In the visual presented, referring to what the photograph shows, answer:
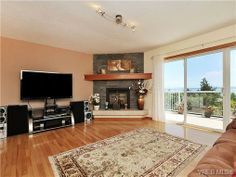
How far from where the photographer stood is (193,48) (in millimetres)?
4000

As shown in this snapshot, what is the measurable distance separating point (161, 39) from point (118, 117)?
2.79 meters

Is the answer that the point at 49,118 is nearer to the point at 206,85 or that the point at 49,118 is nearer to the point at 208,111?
the point at 206,85

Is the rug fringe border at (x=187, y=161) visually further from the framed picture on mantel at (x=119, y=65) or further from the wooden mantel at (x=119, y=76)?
the framed picture on mantel at (x=119, y=65)

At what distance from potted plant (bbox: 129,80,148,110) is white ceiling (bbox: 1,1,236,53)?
1596 millimetres

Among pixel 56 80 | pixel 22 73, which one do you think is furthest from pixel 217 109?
pixel 22 73

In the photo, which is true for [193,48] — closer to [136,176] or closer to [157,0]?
[157,0]

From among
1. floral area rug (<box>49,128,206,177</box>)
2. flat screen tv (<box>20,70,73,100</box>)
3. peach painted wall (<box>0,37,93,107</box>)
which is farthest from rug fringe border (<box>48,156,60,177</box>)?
peach painted wall (<box>0,37,93,107</box>)

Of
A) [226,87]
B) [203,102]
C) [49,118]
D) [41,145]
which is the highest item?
[226,87]

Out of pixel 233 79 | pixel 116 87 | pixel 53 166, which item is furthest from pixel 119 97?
pixel 53 166

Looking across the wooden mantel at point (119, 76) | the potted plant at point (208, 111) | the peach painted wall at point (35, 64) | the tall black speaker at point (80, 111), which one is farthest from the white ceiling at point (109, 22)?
the potted plant at point (208, 111)

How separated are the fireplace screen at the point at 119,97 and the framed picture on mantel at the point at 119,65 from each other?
28.7 inches

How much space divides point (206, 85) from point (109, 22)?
300 cm

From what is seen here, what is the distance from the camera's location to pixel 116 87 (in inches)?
221

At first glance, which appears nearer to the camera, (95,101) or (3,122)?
(3,122)
